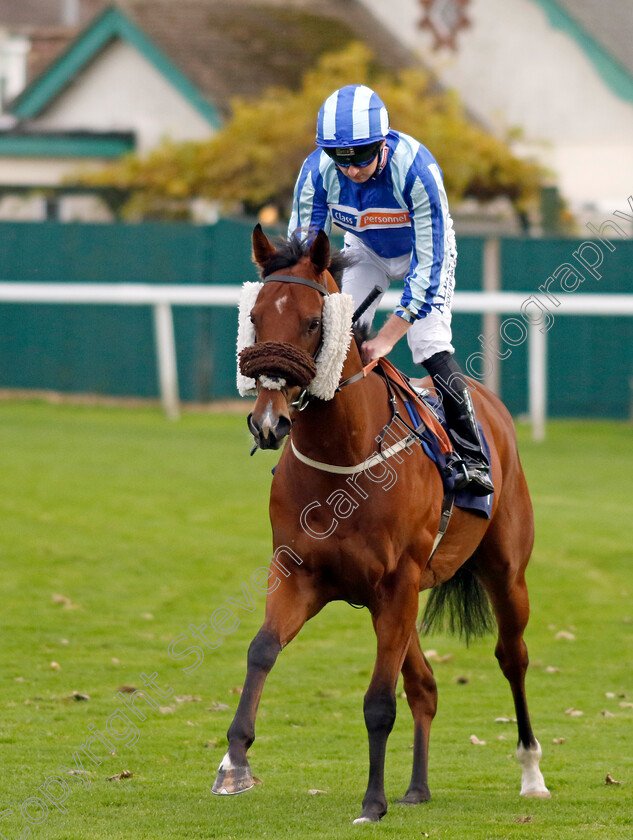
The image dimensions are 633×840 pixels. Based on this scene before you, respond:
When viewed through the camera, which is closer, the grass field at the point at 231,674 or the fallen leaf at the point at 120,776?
the grass field at the point at 231,674

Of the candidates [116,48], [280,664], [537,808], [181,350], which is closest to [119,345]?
[181,350]

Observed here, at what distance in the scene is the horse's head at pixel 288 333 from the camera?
Result: 4.20 m

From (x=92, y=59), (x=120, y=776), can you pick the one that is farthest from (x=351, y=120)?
(x=92, y=59)

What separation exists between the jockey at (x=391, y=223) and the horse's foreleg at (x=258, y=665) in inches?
36.4

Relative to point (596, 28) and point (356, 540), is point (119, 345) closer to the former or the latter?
point (596, 28)

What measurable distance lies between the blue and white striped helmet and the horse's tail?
7.22ft

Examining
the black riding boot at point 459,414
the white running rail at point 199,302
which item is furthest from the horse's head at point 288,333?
the white running rail at point 199,302

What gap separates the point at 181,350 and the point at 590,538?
25.8 ft

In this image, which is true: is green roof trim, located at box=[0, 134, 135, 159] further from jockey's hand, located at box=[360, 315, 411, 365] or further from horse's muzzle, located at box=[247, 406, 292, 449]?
horse's muzzle, located at box=[247, 406, 292, 449]

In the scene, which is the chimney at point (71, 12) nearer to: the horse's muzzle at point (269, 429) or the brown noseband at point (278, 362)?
the brown noseband at point (278, 362)

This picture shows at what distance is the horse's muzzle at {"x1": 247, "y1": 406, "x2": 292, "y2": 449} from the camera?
13.5ft

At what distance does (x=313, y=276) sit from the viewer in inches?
178

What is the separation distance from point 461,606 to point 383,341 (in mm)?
1742

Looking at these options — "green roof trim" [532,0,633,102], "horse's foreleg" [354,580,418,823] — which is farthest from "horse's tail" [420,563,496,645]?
"green roof trim" [532,0,633,102]
